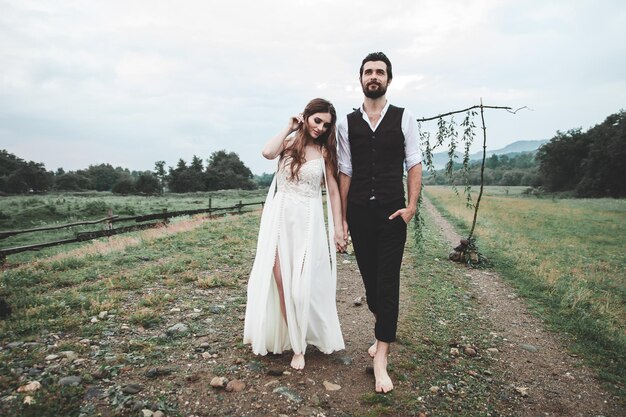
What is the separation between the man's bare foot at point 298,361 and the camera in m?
3.50

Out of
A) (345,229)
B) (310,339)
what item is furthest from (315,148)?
(310,339)

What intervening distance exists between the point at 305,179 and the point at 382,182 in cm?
78

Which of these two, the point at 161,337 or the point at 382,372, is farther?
the point at 161,337

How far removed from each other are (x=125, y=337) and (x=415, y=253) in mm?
7813

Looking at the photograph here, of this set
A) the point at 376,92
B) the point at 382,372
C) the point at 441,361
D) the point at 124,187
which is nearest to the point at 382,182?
the point at 376,92

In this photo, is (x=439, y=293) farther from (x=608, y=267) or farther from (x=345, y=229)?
(x=608, y=267)

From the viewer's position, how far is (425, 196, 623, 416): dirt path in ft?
10.4

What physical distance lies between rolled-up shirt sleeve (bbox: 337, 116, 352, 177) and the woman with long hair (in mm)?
83

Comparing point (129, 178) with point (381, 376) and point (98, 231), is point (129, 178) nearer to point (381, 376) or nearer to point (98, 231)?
point (98, 231)

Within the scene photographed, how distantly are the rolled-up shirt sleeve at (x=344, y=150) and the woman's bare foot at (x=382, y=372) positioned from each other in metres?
1.76

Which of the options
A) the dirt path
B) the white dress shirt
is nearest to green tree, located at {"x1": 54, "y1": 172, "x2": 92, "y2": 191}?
the white dress shirt

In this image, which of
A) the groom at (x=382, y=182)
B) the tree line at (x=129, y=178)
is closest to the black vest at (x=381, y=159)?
the groom at (x=382, y=182)

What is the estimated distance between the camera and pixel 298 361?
11.6ft

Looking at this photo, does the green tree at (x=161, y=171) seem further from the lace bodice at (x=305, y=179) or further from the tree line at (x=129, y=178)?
the lace bodice at (x=305, y=179)
